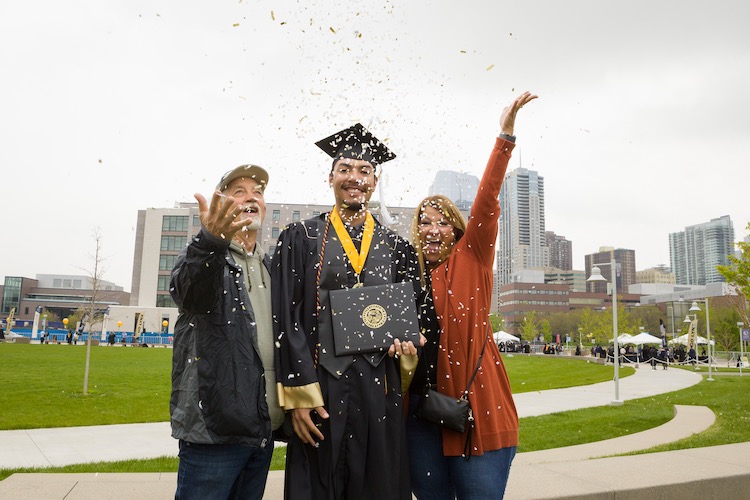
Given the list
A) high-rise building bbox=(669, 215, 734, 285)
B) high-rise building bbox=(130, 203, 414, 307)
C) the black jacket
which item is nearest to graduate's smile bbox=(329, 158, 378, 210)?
the black jacket

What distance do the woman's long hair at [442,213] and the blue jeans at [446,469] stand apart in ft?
2.98

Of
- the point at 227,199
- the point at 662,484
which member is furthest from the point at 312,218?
the point at 662,484

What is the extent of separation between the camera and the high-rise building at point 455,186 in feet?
11.4

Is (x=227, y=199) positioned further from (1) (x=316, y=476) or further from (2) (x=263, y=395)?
(1) (x=316, y=476)

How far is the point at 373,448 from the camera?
2.69 meters

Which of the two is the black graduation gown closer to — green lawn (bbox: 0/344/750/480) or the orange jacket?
the orange jacket

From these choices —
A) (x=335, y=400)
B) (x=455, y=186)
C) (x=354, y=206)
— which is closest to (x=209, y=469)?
(x=335, y=400)

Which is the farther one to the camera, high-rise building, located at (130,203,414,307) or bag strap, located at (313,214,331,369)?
high-rise building, located at (130,203,414,307)

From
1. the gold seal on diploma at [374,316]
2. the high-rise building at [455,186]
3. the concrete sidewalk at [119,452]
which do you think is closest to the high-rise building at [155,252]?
the concrete sidewalk at [119,452]

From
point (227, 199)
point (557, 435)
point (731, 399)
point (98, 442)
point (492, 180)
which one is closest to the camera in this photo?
A: point (227, 199)

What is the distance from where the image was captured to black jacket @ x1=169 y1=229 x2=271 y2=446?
2.63 meters

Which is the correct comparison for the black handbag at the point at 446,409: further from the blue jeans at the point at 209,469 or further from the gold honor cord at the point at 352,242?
the blue jeans at the point at 209,469

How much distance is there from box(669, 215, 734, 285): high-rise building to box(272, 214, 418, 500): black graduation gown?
169280mm

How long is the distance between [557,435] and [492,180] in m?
7.41
